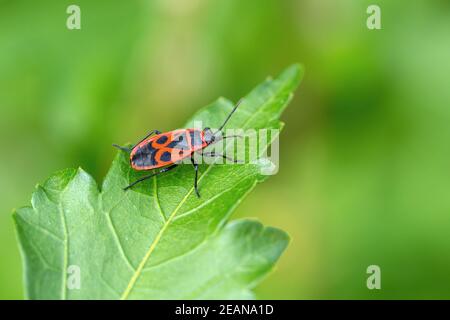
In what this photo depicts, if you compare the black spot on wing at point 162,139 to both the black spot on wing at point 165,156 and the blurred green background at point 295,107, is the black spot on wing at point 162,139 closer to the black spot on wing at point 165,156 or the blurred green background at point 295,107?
the black spot on wing at point 165,156

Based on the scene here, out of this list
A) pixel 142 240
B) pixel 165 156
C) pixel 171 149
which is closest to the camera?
pixel 142 240

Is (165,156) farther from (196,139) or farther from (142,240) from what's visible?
(142,240)

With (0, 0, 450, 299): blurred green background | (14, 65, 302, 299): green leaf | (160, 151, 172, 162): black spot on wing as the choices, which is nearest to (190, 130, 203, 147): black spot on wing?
(160, 151, 172, 162): black spot on wing

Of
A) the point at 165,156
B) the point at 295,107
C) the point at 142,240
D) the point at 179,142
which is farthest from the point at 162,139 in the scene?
the point at 295,107

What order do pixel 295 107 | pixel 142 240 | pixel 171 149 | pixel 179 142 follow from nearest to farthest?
pixel 142 240 → pixel 171 149 → pixel 179 142 → pixel 295 107

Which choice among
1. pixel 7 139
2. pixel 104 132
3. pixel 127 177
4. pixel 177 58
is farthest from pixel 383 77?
pixel 7 139

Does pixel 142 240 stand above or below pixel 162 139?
below
